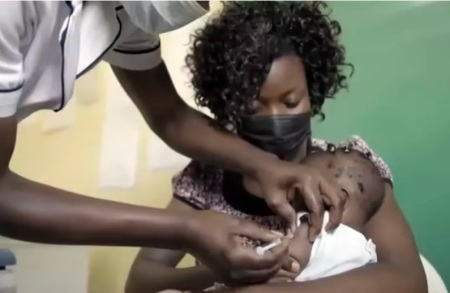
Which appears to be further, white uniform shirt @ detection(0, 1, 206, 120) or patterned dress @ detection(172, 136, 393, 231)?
patterned dress @ detection(172, 136, 393, 231)

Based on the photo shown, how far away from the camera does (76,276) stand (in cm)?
149

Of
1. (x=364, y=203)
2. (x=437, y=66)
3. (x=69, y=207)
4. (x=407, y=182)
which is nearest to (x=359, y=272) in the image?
(x=364, y=203)

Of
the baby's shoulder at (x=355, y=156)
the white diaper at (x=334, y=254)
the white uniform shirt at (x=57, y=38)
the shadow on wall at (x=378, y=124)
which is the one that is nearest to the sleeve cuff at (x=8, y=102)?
the white uniform shirt at (x=57, y=38)

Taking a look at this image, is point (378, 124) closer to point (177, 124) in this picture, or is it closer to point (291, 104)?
point (291, 104)

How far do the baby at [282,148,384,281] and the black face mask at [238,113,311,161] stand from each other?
0.12ft

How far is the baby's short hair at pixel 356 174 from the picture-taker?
1175 millimetres

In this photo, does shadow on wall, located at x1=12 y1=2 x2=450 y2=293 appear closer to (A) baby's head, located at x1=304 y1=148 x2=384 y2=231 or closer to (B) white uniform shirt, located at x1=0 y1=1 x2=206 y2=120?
(A) baby's head, located at x1=304 y1=148 x2=384 y2=231

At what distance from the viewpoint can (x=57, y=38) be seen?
2.71 feet

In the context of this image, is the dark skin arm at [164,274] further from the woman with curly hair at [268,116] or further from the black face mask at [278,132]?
the black face mask at [278,132]

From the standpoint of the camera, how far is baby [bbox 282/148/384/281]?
1060 millimetres

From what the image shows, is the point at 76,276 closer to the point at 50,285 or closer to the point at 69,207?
→ the point at 50,285

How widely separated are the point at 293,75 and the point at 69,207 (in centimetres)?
56

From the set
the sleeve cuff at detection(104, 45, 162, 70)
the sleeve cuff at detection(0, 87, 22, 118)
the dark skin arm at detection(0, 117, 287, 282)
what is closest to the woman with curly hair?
the sleeve cuff at detection(104, 45, 162, 70)

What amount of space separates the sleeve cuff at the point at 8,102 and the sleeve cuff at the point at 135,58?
0.30 m
